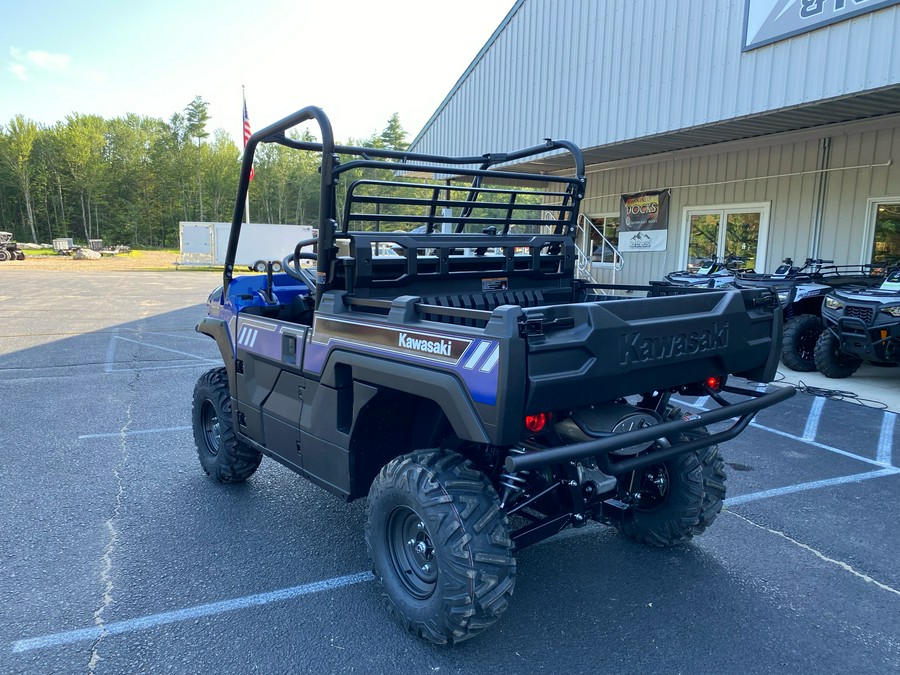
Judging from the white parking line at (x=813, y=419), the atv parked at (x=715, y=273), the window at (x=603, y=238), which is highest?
the window at (x=603, y=238)

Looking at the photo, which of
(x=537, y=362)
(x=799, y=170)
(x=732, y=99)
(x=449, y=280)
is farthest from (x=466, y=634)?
(x=799, y=170)

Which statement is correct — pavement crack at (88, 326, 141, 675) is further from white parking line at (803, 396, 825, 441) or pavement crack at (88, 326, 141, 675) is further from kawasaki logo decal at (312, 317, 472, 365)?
white parking line at (803, 396, 825, 441)

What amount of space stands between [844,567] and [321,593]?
283 cm

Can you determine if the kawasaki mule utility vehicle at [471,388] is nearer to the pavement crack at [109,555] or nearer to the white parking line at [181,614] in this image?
the white parking line at [181,614]

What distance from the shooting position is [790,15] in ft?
27.4

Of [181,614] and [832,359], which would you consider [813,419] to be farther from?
[181,614]

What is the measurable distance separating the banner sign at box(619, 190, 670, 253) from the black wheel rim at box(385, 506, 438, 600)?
1244cm

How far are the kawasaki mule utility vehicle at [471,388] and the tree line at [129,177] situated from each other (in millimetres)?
62083

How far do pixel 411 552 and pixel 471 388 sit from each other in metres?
0.99

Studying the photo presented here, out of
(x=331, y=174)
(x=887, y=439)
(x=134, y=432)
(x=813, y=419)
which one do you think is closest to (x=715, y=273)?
(x=813, y=419)

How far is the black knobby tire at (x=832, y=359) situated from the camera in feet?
27.3

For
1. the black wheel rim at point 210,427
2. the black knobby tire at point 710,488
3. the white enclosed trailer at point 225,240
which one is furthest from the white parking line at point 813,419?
the white enclosed trailer at point 225,240

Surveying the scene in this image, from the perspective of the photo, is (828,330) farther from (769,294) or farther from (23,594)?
(23,594)

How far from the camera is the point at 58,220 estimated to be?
65625 millimetres
